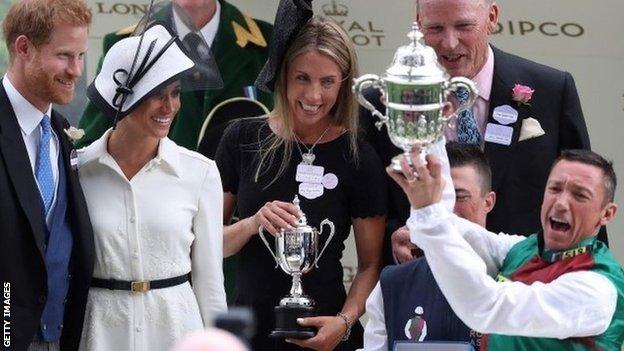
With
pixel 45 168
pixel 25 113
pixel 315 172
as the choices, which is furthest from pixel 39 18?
pixel 315 172

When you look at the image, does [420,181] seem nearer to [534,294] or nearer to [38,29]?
[534,294]

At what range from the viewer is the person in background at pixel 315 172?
5773mm

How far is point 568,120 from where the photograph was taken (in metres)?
5.70

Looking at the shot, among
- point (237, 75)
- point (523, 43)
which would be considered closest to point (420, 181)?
point (237, 75)

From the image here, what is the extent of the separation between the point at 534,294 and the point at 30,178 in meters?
1.53

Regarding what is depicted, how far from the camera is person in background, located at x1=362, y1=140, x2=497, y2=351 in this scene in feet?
16.2

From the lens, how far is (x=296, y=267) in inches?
222

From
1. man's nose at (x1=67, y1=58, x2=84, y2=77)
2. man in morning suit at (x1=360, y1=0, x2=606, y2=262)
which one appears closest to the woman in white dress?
man's nose at (x1=67, y1=58, x2=84, y2=77)

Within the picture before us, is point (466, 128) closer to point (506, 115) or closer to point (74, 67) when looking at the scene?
point (506, 115)

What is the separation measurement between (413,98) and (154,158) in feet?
4.43

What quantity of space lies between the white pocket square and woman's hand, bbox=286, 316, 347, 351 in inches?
33.2

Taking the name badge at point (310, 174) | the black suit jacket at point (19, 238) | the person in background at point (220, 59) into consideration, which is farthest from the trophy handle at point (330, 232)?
the person in background at point (220, 59)

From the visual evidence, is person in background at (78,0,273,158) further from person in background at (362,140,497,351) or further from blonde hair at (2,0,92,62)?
person in background at (362,140,497,351)

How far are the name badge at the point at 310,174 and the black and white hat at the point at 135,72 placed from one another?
1.79 ft
